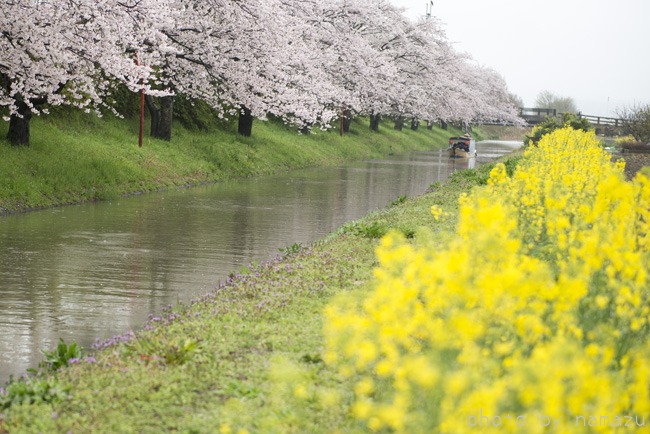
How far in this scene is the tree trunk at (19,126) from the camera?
20359 millimetres

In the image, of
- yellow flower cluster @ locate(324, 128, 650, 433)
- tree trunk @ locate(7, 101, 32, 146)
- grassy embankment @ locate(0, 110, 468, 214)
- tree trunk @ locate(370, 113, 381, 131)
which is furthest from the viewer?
tree trunk @ locate(370, 113, 381, 131)

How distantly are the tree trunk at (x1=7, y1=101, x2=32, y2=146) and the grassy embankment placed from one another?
0.73 ft

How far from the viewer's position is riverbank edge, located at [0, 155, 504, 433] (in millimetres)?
5684

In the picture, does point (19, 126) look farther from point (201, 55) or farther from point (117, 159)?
point (201, 55)

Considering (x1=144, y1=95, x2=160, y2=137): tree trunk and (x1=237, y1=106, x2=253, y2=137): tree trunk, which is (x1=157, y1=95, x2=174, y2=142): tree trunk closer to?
(x1=144, y1=95, x2=160, y2=137): tree trunk

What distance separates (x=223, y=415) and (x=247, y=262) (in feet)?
25.7

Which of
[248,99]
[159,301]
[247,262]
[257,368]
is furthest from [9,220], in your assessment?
[248,99]

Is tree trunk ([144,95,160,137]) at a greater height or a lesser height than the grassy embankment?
greater

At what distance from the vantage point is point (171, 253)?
14.0 metres

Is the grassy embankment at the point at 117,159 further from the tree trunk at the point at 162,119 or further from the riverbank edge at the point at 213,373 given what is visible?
the riverbank edge at the point at 213,373

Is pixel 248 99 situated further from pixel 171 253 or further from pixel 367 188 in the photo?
pixel 171 253

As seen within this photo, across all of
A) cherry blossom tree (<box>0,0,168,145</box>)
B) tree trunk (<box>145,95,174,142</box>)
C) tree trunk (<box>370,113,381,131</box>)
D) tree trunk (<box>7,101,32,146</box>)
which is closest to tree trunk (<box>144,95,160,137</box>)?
tree trunk (<box>145,95,174,142</box>)

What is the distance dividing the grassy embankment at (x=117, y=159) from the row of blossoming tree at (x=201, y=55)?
2.76ft

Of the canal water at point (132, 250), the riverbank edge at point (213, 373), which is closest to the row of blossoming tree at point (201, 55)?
the canal water at point (132, 250)
